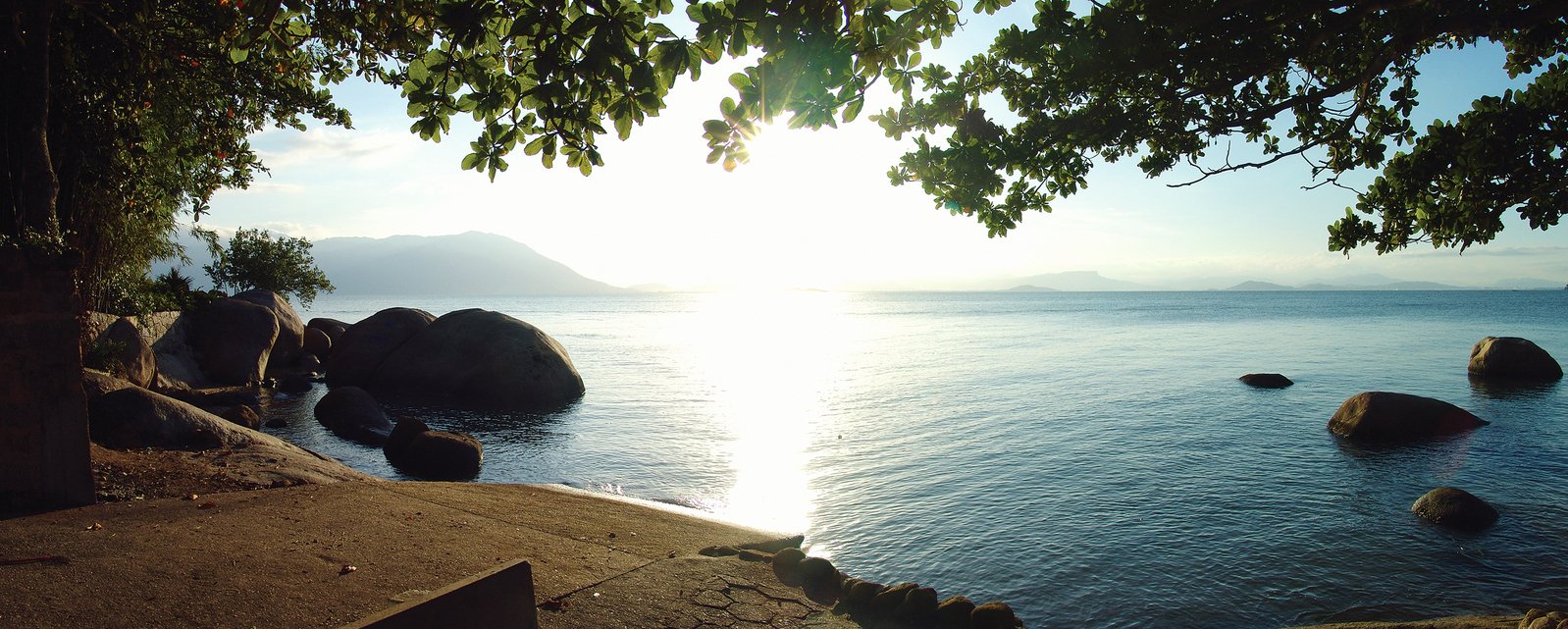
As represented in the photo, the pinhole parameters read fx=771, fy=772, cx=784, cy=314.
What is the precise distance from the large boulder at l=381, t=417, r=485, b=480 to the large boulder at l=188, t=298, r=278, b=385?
39.4ft

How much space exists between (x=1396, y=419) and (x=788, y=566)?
14.7m

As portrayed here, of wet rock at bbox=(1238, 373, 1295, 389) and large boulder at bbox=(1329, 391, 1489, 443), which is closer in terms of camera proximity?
large boulder at bbox=(1329, 391, 1489, 443)

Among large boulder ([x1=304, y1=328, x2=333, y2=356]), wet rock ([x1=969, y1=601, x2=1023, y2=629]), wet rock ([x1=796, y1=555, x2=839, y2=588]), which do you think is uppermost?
large boulder ([x1=304, y1=328, x2=333, y2=356])

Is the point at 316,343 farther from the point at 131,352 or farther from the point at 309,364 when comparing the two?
the point at 131,352

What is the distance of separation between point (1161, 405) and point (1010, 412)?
4215mm

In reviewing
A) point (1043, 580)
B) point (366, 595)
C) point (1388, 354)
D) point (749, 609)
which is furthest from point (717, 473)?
point (1388, 354)

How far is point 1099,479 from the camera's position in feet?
39.5

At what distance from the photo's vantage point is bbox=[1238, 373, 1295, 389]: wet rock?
75.6 feet

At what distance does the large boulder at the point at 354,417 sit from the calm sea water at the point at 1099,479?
522mm

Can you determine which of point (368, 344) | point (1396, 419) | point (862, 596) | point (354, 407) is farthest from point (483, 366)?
point (1396, 419)

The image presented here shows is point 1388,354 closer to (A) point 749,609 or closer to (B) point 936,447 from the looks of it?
(B) point 936,447

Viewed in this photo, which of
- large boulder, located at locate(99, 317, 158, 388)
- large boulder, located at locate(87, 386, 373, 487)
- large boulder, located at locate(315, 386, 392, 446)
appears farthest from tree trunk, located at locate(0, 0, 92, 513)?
large boulder, located at locate(99, 317, 158, 388)

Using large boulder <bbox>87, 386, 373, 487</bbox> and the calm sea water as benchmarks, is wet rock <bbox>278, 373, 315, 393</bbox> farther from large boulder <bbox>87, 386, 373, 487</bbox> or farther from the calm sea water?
large boulder <bbox>87, 386, 373, 487</bbox>

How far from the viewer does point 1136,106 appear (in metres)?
7.48
